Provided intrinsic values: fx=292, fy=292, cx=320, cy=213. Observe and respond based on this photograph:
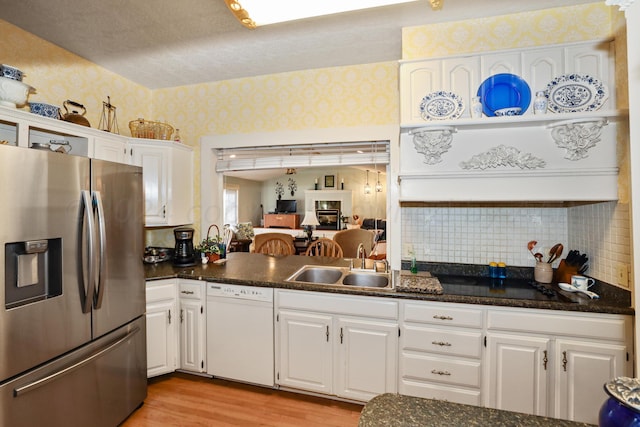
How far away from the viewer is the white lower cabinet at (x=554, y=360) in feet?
5.07

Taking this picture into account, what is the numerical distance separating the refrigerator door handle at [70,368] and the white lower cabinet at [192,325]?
15.6 inches

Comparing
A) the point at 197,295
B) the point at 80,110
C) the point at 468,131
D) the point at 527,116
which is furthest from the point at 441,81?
the point at 80,110

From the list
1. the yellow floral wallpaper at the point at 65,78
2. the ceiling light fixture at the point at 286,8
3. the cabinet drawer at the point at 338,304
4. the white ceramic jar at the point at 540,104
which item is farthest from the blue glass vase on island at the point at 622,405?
the yellow floral wallpaper at the point at 65,78

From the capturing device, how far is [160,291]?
2234mm

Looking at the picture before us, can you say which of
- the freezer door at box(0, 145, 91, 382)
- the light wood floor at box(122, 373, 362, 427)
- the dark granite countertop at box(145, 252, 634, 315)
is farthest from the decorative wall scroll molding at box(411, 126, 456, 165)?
the freezer door at box(0, 145, 91, 382)

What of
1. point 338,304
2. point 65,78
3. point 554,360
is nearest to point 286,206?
point 65,78

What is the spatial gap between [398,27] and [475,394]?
8.13 feet

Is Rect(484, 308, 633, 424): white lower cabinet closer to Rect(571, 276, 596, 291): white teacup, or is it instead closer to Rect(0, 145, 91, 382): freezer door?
Rect(571, 276, 596, 291): white teacup

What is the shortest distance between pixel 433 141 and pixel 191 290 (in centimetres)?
210

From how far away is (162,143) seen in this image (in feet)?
9.02

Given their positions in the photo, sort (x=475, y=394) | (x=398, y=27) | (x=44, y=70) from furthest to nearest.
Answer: (x=44, y=70), (x=398, y=27), (x=475, y=394)

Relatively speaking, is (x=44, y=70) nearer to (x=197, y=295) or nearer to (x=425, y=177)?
(x=197, y=295)

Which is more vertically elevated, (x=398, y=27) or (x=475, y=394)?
(x=398, y=27)

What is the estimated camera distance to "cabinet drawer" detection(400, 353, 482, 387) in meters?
1.75
